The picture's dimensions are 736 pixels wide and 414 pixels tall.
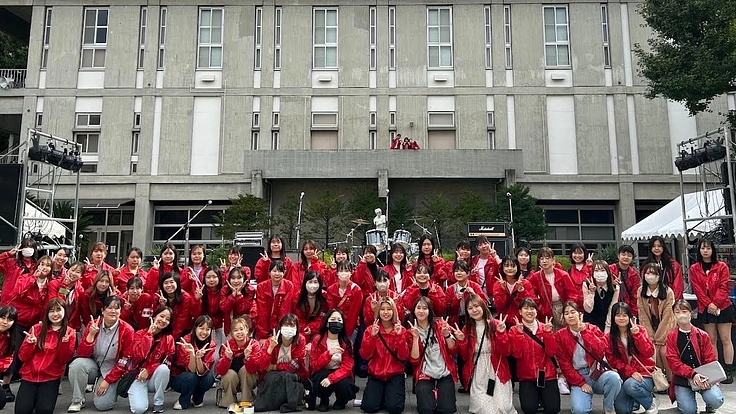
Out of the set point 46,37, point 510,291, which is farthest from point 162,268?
point 46,37

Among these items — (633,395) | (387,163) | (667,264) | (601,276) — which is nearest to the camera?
(633,395)

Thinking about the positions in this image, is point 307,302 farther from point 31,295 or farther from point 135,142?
point 135,142

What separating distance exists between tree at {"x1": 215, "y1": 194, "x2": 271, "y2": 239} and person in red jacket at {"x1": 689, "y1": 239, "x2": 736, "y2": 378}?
15.2 m

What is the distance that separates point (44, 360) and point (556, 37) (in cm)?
2358

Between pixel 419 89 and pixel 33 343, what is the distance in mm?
19961

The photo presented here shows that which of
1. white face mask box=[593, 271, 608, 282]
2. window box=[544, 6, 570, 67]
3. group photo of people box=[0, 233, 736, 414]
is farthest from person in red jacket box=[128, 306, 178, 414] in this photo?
window box=[544, 6, 570, 67]

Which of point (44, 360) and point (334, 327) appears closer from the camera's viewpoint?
point (44, 360)

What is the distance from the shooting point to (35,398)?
5.14 meters

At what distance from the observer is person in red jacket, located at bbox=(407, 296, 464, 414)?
5180mm

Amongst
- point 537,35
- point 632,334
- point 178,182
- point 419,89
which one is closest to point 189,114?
point 178,182

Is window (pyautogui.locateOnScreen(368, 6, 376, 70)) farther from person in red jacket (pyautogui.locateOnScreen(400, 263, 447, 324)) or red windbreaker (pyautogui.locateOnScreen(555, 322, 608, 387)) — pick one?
red windbreaker (pyautogui.locateOnScreen(555, 322, 608, 387))

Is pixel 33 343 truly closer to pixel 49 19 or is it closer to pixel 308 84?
pixel 308 84

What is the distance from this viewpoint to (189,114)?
2297cm

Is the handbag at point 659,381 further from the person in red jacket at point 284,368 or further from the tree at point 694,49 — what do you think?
the tree at point 694,49
